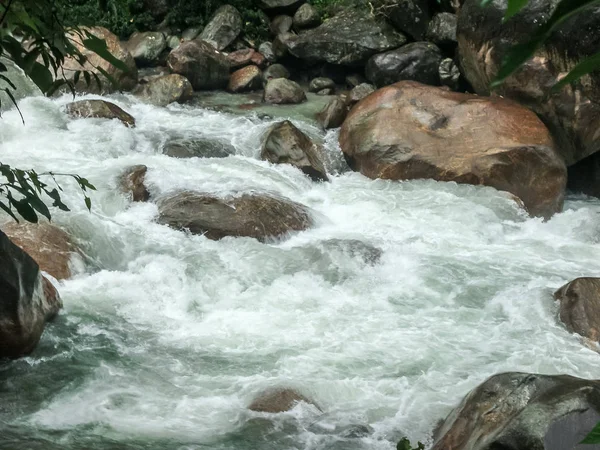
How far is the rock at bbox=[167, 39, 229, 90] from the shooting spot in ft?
37.5

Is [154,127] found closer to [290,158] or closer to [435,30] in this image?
[290,158]

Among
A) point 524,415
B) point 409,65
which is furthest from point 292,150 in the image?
point 524,415

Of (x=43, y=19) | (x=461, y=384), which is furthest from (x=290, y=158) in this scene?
(x=43, y=19)

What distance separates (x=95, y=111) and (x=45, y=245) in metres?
3.62

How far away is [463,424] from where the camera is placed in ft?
Result: 12.0

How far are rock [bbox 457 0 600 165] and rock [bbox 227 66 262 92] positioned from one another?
353 cm

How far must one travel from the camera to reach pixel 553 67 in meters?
8.74

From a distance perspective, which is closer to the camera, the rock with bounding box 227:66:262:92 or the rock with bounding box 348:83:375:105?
the rock with bounding box 348:83:375:105

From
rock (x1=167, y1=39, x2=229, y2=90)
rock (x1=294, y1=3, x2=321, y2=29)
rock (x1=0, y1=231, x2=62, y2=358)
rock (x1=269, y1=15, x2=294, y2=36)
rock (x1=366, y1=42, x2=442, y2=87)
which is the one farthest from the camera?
rock (x1=269, y1=15, x2=294, y2=36)

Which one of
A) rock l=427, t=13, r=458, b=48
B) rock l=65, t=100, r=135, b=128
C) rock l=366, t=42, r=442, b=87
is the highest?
rock l=427, t=13, r=458, b=48

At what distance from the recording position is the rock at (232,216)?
23.0 ft

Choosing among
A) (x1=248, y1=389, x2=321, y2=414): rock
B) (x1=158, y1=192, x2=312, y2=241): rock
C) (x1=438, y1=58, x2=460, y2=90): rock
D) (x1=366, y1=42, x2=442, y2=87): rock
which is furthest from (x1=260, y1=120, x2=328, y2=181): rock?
(x1=248, y1=389, x2=321, y2=414): rock

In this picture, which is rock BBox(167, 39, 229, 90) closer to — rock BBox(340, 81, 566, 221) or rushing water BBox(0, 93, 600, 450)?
rushing water BBox(0, 93, 600, 450)

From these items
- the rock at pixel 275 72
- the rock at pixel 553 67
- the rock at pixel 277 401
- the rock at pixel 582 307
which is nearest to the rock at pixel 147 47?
the rock at pixel 275 72
